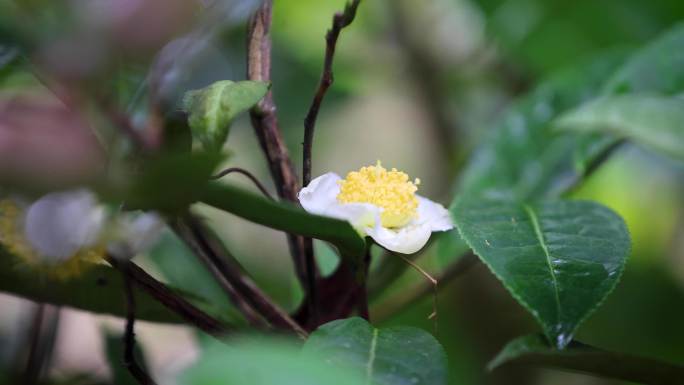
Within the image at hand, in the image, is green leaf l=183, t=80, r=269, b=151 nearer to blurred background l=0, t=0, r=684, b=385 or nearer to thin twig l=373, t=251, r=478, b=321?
blurred background l=0, t=0, r=684, b=385

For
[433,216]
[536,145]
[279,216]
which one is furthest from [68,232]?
[536,145]

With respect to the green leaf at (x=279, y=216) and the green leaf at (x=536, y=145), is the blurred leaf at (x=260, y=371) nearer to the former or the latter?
the green leaf at (x=279, y=216)

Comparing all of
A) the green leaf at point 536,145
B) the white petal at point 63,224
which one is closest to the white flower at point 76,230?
the white petal at point 63,224

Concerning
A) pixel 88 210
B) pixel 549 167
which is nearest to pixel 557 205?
pixel 549 167

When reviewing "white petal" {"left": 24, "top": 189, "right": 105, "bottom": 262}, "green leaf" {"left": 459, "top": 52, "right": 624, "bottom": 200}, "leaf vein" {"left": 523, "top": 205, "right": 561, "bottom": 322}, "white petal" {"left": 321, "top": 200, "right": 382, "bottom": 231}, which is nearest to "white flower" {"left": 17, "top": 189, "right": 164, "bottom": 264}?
"white petal" {"left": 24, "top": 189, "right": 105, "bottom": 262}

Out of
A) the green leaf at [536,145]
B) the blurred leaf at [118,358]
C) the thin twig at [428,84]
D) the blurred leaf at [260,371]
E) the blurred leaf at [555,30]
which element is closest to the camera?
the blurred leaf at [260,371]
